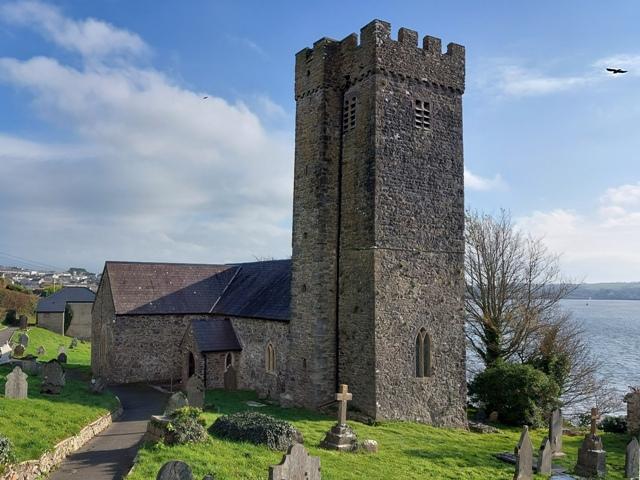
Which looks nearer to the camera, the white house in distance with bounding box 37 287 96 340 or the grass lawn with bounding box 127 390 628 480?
the grass lawn with bounding box 127 390 628 480

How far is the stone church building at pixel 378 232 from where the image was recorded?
20562 millimetres

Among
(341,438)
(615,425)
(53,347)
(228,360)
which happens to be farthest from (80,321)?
(615,425)

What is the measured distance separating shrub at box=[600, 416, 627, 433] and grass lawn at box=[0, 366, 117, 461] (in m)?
22.2

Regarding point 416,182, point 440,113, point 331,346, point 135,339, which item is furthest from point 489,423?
point 135,339

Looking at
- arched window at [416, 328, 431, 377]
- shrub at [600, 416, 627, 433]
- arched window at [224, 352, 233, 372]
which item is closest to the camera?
arched window at [416, 328, 431, 377]

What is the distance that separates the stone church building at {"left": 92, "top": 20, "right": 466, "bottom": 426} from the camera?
20.6 meters

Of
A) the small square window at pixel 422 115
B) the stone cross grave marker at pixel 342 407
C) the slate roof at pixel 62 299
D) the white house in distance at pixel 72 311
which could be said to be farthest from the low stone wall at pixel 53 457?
the slate roof at pixel 62 299

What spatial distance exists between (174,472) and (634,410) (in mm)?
22690

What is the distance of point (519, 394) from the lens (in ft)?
80.2

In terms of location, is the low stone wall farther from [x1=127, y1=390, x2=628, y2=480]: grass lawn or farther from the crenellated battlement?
the crenellated battlement

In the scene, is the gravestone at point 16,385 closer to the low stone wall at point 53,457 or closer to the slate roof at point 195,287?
the low stone wall at point 53,457

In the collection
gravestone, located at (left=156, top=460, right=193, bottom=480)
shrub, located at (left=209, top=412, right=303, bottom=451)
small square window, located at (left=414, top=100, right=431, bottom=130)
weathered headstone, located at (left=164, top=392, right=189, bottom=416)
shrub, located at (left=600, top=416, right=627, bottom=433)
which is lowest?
shrub, located at (left=600, top=416, right=627, bottom=433)

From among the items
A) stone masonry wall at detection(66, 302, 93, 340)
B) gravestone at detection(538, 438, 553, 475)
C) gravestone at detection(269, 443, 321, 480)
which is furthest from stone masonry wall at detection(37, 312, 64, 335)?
gravestone at detection(269, 443, 321, 480)

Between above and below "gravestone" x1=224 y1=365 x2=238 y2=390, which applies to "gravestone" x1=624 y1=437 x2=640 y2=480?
below
